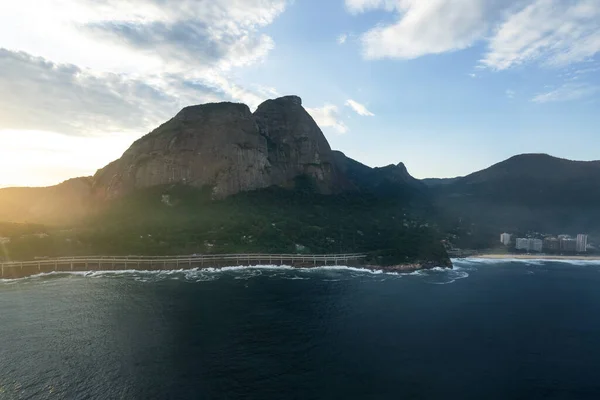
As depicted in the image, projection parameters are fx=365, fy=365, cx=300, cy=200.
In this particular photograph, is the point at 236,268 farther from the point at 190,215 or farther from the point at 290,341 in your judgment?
the point at 290,341

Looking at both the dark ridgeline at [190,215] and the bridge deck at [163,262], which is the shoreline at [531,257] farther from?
the bridge deck at [163,262]

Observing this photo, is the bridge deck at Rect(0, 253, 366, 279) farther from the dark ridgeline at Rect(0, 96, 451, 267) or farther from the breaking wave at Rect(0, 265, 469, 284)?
the dark ridgeline at Rect(0, 96, 451, 267)

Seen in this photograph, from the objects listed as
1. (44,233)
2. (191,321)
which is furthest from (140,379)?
(44,233)

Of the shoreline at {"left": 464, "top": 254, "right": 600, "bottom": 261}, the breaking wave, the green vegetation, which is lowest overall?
the breaking wave

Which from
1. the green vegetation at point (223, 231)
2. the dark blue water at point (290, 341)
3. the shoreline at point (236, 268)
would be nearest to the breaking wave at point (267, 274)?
the shoreline at point (236, 268)

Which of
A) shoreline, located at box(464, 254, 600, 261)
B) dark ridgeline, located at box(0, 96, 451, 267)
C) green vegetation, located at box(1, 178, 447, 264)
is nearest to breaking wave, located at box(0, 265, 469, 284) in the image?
dark ridgeline, located at box(0, 96, 451, 267)

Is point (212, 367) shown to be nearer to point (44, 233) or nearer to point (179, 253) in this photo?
point (179, 253)

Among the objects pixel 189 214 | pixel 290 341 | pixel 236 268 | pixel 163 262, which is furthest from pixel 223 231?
pixel 290 341
